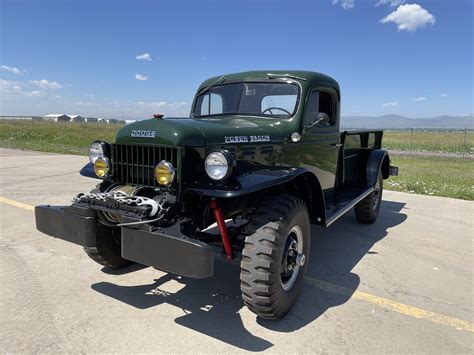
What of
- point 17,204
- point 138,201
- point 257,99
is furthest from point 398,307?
point 17,204

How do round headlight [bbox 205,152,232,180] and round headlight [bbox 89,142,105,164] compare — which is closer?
round headlight [bbox 205,152,232,180]

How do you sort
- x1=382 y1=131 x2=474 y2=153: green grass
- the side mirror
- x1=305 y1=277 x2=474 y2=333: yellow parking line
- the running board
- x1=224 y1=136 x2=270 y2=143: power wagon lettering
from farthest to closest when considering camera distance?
x1=382 y1=131 x2=474 y2=153: green grass → the side mirror → the running board → x1=224 y1=136 x2=270 y2=143: power wagon lettering → x1=305 y1=277 x2=474 y2=333: yellow parking line

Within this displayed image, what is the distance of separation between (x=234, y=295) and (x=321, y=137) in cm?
218

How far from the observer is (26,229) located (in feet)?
17.2

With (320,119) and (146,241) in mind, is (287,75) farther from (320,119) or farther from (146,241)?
(146,241)

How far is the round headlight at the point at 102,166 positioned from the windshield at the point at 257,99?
5.29 feet

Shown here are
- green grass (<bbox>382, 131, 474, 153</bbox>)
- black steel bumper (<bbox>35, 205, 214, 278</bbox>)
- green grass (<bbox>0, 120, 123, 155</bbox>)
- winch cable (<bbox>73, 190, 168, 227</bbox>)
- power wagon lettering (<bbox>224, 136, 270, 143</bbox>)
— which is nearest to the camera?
black steel bumper (<bbox>35, 205, 214, 278</bbox>)

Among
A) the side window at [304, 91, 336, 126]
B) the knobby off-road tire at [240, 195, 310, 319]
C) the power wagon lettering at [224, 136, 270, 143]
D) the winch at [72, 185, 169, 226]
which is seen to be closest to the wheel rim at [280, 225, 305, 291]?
the knobby off-road tire at [240, 195, 310, 319]

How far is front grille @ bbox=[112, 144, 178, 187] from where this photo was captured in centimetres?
307

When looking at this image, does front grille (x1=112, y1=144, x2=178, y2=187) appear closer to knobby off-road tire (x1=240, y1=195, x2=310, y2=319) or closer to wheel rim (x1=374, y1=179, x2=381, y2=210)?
knobby off-road tire (x1=240, y1=195, x2=310, y2=319)

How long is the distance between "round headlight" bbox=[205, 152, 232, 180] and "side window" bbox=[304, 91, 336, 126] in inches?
67.1

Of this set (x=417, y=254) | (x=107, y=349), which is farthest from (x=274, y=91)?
(x=107, y=349)

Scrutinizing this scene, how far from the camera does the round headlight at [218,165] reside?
9.29 ft

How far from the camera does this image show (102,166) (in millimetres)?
3424
